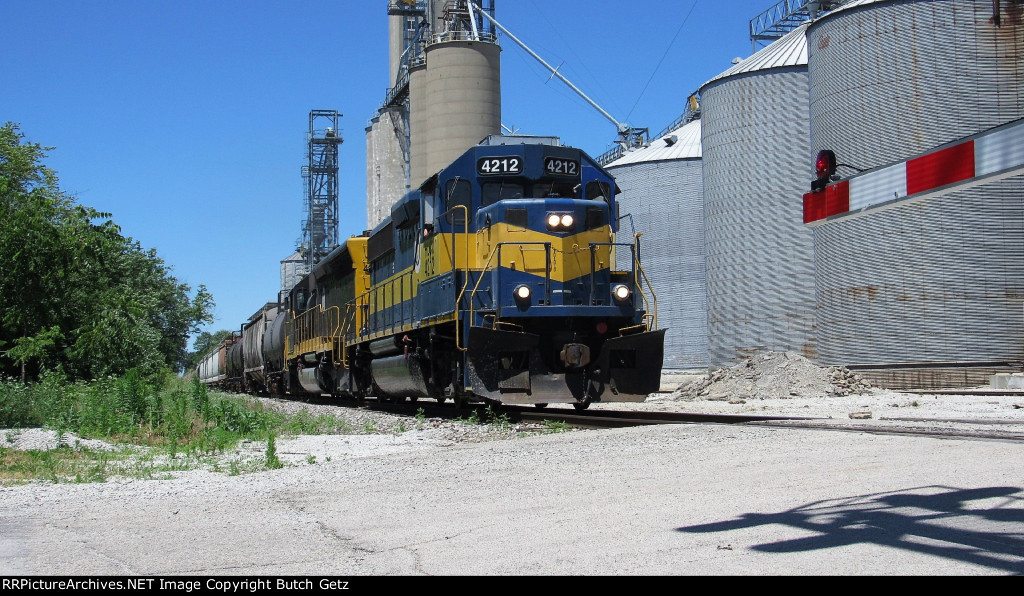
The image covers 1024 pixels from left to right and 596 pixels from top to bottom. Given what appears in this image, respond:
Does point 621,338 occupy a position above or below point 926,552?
above

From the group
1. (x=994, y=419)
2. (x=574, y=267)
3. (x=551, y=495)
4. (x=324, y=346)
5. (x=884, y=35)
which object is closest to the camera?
(x=551, y=495)

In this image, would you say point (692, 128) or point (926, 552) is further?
point (692, 128)

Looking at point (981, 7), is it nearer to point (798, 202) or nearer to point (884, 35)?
point (884, 35)

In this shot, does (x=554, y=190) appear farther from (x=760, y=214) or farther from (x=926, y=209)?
(x=760, y=214)

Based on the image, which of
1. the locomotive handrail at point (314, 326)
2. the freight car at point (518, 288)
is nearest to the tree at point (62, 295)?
the locomotive handrail at point (314, 326)

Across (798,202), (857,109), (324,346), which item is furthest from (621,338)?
(798,202)

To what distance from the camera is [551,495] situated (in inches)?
247

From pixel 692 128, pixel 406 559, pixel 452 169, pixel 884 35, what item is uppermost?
pixel 692 128

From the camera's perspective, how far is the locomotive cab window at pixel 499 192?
13.3 m

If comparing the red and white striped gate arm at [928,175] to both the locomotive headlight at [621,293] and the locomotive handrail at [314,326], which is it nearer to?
the locomotive headlight at [621,293]

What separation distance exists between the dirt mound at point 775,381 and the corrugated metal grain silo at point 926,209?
2.18 metres

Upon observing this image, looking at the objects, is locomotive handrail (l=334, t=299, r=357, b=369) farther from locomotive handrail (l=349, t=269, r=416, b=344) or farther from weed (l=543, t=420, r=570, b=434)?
weed (l=543, t=420, r=570, b=434)

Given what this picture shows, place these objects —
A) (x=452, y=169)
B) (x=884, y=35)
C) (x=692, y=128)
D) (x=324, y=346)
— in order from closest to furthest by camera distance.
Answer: (x=452, y=169)
(x=324, y=346)
(x=884, y=35)
(x=692, y=128)

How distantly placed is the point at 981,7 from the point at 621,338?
50.1ft
